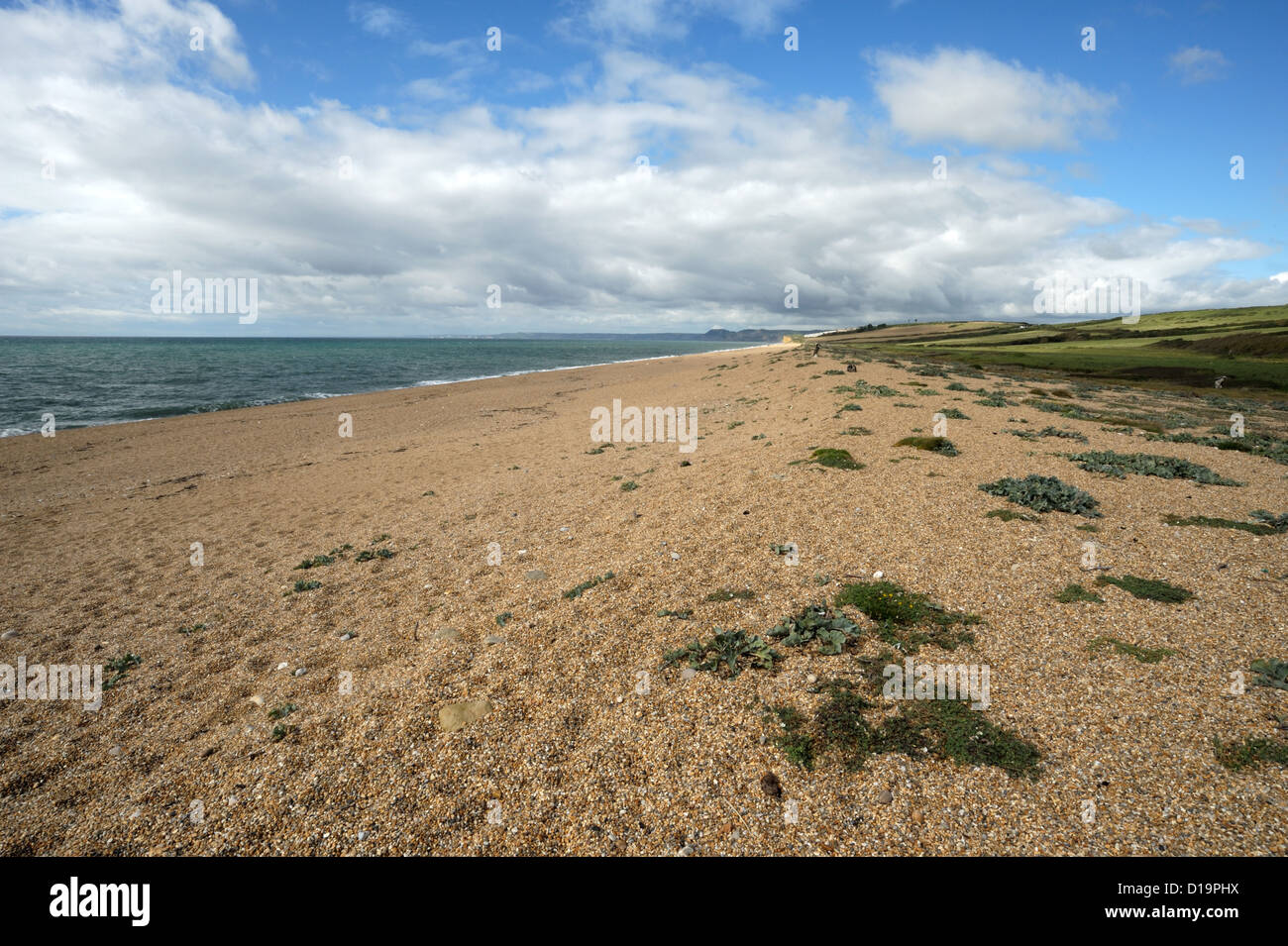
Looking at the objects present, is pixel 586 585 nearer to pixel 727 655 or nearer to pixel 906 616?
pixel 727 655

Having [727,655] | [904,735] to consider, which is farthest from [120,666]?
[904,735]

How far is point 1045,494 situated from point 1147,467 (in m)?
5.50

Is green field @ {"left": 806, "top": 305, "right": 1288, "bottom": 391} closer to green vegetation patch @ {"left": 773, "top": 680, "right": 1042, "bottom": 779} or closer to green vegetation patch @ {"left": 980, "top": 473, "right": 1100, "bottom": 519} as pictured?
green vegetation patch @ {"left": 980, "top": 473, "right": 1100, "bottom": 519}

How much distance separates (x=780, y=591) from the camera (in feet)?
29.8

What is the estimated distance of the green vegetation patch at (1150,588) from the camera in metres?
8.13

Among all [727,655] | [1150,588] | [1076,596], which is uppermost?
[1150,588]

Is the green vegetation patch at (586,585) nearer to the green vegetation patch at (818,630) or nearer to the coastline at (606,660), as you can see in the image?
the coastline at (606,660)

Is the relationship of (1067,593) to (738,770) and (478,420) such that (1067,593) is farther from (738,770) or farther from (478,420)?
(478,420)

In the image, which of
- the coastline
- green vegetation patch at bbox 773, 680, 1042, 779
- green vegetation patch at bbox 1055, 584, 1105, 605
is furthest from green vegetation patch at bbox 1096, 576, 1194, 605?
green vegetation patch at bbox 773, 680, 1042, 779

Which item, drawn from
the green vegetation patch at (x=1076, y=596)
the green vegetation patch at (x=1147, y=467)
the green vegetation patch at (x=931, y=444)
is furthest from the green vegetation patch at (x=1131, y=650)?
the green vegetation patch at (x=931, y=444)

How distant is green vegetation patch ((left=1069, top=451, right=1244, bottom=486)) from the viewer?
559 inches

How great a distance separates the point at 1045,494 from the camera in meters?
12.3

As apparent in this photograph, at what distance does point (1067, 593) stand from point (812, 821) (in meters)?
6.32
